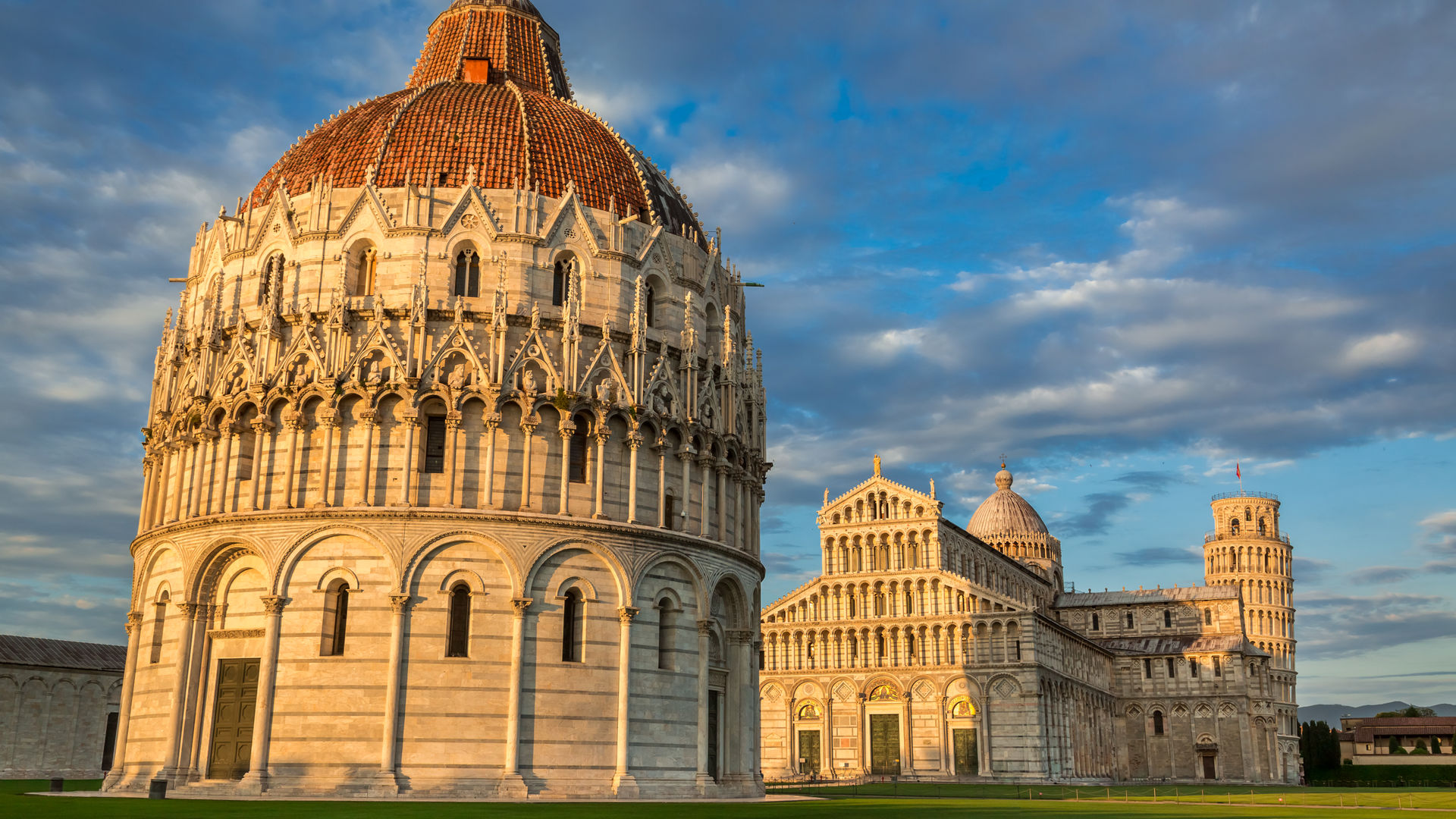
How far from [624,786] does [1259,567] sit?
11425cm

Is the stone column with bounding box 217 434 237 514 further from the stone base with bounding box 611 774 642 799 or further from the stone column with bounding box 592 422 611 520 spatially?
the stone base with bounding box 611 774 642 799

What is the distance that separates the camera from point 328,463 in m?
36.8

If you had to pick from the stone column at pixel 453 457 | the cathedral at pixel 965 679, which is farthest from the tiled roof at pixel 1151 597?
the stone column at pixel 453 457

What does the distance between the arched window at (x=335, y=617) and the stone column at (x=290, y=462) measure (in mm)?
3018

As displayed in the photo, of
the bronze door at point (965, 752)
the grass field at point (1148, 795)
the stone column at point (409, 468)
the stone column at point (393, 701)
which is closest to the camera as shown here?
the stone column at point (393, 701)

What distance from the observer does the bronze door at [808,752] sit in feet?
282

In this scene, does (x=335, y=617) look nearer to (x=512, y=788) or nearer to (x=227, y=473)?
(x=227, y=473)

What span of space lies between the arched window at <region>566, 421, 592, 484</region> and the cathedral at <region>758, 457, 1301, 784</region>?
5020cm

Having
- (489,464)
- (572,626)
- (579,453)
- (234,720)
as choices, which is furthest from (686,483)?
(234,720)

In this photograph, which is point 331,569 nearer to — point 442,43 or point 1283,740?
point 442,43

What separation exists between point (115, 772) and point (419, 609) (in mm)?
12383

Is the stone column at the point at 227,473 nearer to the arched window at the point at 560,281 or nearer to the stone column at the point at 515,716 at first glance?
the stone column at the point at 515,716

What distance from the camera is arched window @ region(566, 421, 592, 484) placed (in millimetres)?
38562

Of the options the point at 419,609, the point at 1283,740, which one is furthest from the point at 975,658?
the point at 419,609
